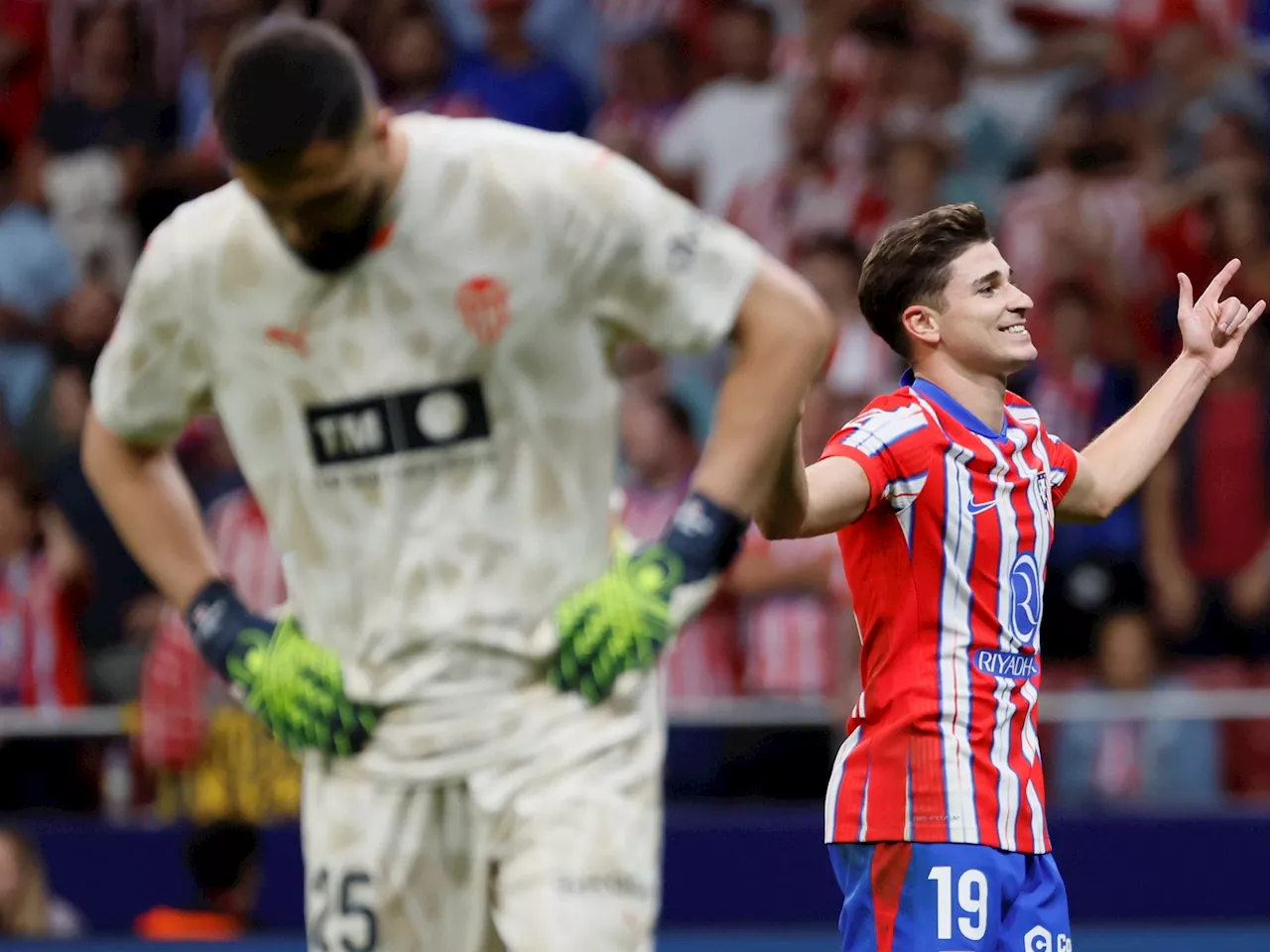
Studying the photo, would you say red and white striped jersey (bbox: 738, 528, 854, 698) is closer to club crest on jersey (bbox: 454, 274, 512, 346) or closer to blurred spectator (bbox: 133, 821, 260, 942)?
blurred spectator (bbox: 133, 821, 260, 942)

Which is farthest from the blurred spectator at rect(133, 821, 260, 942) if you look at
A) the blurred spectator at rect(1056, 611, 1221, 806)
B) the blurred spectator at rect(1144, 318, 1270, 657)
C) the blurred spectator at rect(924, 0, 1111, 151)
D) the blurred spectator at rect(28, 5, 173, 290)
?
the blurred spectator at rect(924, 0, 1111, 151)

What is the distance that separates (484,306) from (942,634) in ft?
4.02

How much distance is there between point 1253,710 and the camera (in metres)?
8.12

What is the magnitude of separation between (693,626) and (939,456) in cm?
450

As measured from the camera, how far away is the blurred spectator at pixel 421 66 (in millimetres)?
11062

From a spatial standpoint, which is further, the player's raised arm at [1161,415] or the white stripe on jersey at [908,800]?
the player's raised arm at [1161,415]

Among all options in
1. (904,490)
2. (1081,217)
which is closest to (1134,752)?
(1081,217)

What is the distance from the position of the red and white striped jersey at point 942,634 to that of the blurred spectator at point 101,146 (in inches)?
291

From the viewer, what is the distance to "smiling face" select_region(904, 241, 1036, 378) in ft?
14.1

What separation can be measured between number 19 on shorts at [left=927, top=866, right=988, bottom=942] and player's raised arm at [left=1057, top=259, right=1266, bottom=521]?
0.83 meters

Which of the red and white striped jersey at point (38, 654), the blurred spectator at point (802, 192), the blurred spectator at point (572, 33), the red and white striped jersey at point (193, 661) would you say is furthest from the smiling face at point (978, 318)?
the blurred spectator at point (572, 33)

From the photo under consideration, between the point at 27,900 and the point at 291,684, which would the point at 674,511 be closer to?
the point at 27,900

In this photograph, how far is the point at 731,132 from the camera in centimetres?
1058

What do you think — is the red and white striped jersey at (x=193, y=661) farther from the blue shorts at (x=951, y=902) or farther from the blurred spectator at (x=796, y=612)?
the blue shorts at (x=951, y=902)
